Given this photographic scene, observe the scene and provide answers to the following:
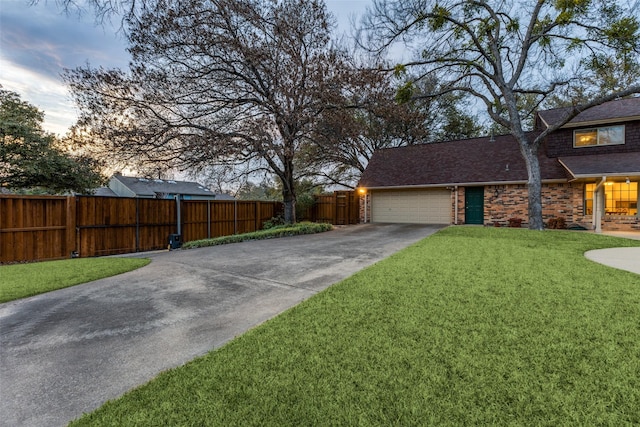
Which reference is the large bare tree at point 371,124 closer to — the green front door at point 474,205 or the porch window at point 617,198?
the green front door at point 474,205

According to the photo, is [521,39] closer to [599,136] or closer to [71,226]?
[599,136]

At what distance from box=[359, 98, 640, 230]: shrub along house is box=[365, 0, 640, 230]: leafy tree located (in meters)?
1.83

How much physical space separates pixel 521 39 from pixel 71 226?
A: 18.2 meters

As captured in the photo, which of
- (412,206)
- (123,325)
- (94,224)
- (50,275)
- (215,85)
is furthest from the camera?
(412,206)

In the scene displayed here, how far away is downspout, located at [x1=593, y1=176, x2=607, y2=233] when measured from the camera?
1092 cm

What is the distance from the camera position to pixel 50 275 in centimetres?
509

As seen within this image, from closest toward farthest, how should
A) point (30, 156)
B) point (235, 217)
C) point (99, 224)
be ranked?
point (99, 224), point (235, 217), point (30, 156)

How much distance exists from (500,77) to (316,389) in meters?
14.4

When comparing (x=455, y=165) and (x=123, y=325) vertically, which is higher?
(x=455, y=165)

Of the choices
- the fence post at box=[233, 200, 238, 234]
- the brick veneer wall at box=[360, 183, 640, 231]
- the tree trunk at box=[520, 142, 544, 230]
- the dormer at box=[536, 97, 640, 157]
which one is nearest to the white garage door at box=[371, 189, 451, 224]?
the brick veneer wall at box=[360, 183, 640, 231]

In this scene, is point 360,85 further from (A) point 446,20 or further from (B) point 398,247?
(B) point 398,247

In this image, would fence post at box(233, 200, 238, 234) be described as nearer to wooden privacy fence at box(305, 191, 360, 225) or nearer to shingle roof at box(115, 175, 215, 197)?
wooden privacy fence at box(305, 191, 360, 225)

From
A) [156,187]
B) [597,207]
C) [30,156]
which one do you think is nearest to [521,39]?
[597,207]

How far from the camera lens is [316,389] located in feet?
6.01
